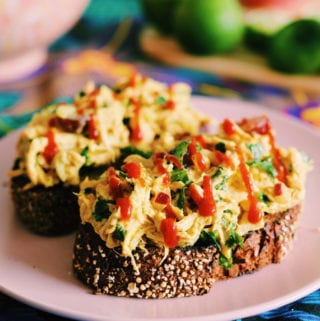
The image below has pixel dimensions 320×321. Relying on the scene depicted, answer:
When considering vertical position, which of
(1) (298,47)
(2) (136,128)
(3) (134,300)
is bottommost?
(1) (298,47)

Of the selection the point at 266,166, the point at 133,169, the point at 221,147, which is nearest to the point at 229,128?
the point at 221,147

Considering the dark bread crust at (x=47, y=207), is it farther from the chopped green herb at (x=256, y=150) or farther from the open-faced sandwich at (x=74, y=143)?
the chopped green herb at (x=256, y=150)

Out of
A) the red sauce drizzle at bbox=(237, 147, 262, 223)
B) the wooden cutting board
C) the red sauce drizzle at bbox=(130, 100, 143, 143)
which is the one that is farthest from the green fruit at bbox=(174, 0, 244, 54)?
the red sauce drizzle at bbox=(237, 147, 262, 223)

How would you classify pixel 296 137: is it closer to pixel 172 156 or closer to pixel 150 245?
pixel 172 156

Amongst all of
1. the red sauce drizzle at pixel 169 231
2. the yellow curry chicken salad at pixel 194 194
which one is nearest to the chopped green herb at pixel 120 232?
the yellow curry chicken salad at pixel 194 194

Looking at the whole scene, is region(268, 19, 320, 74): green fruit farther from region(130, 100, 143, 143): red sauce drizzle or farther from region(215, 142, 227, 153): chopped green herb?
region(215, 142, 227, 153): chopped green herb

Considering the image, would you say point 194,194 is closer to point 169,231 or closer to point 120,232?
point 169,231
